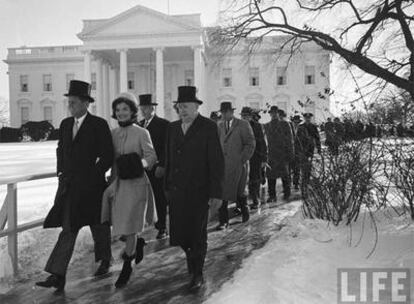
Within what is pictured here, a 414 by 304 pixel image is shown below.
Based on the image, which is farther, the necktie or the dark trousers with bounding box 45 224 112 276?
the necktie

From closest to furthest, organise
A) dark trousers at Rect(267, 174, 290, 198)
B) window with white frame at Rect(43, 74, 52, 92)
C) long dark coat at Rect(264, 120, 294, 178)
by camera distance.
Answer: long dark coat at Rect(264, 120, 294, 178) → dark trousers at Rect(267, 174, 290, 198) → window with white frame at Rect(43, 74, 52, 92)

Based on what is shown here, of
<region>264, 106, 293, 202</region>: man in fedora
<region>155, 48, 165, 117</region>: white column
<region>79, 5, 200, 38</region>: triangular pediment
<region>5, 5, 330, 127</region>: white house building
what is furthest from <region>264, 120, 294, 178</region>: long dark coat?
<region>79, 5, 200, 38</region>: triangular pediment

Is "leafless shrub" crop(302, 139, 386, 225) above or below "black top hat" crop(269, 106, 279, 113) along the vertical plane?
below

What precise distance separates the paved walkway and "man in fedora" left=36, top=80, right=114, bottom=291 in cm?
28

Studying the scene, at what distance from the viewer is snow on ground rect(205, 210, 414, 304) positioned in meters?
3.85

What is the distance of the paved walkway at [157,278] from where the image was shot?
421cm

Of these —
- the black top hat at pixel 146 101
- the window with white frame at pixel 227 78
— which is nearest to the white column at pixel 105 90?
the window with white frame at pixel 227 78

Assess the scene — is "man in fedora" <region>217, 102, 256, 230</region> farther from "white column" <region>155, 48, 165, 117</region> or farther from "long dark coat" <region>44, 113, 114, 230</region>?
"white column" <region>155, 48, 165, 117</region>

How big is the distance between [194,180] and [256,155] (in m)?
4.18

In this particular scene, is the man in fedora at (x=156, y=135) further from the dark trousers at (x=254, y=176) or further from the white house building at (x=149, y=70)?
the white house building at (x=149, y=70)

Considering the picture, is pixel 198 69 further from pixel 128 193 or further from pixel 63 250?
pixel 63 250

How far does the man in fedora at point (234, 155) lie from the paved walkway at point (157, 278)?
1.86 feet

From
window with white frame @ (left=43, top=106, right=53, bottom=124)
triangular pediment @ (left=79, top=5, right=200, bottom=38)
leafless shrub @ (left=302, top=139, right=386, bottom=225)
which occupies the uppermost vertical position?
triangular pediment @ (left=79, top=5, right=200, bottom=38)

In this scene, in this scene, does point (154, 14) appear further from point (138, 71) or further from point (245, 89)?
point (245, 89)
